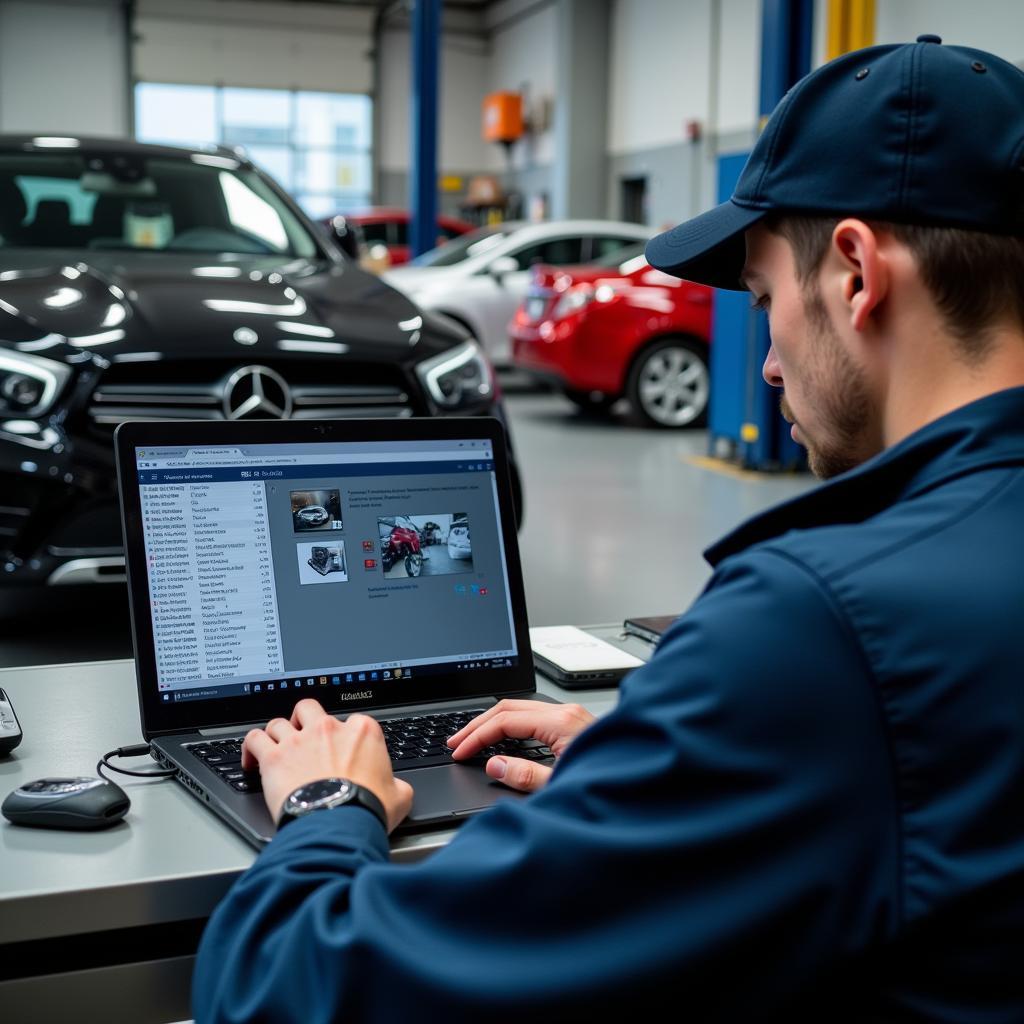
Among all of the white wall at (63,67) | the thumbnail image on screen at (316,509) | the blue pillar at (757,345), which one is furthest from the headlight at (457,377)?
the white wall at (63,67)

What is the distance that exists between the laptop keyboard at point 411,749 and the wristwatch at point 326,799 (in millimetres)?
168

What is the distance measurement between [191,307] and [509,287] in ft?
22.3

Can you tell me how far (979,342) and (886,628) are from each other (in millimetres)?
266

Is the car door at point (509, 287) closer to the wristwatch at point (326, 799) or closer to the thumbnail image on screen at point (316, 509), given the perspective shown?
the thumbnail image on screen at point (316, 509)

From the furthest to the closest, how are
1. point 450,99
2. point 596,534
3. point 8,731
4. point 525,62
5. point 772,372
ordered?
point 450,99, point 525,62, point 596,534, point 8,731, point 772,372

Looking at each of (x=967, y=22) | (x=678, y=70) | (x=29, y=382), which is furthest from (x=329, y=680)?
(x=678, y=70)

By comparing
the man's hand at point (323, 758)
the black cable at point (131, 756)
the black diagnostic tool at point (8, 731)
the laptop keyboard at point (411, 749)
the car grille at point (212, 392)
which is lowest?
the black cable at point (131, 756)

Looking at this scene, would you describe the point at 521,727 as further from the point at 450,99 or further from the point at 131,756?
the point at 450,99

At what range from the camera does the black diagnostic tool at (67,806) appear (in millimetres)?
1155

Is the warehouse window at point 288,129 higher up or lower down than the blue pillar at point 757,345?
higher up

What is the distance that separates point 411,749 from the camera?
54.2 inches

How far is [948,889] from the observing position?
0.75 m

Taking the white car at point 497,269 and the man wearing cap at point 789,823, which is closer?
the man wearing cap at point 789,823

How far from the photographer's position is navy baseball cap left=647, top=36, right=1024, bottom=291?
917 mm
